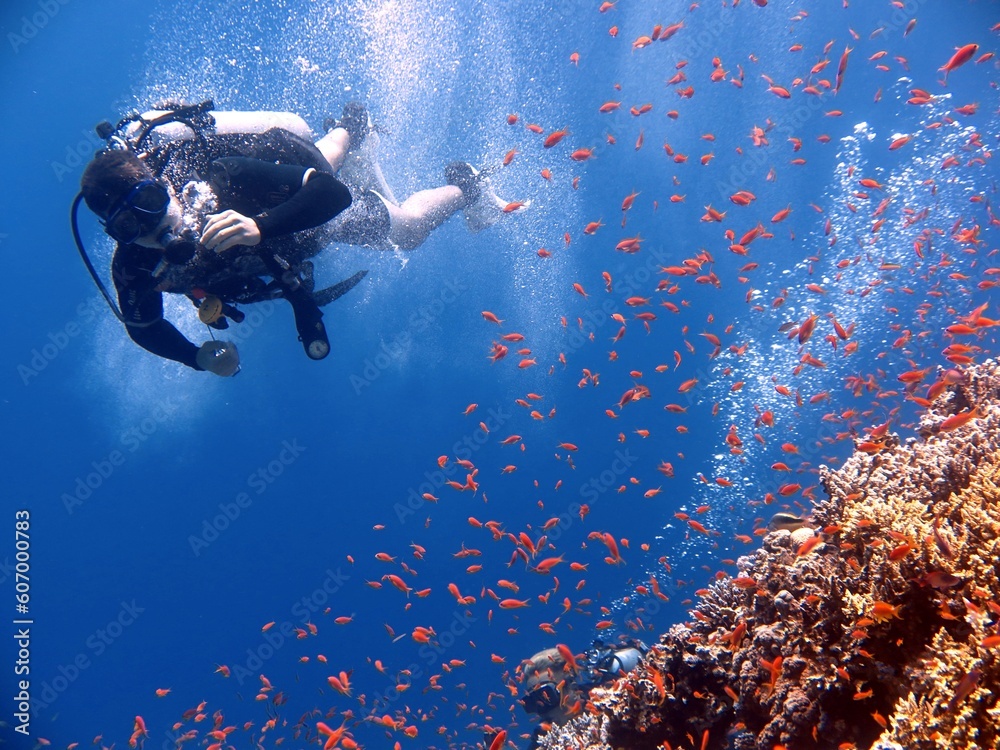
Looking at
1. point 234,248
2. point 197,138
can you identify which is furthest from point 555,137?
point 234,248

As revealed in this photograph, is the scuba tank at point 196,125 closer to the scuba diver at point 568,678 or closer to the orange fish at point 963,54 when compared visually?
the orange fish at point 963,54

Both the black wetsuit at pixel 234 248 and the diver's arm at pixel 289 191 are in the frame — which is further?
the black wetsuit at pixel 234 248

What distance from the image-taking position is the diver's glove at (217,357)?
422 cm

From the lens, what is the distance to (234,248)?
4.09 meters

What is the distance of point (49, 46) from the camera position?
19719mm

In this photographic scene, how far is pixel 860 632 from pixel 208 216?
546 centimetres

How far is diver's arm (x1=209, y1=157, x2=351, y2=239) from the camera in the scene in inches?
144

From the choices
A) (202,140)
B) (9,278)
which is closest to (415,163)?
(202,140)

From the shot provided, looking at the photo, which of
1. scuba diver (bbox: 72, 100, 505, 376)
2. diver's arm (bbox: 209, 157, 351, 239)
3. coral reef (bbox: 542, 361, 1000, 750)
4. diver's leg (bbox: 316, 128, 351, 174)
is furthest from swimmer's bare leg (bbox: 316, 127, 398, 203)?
coral reef (bbox: 542, 361, 1000, 750)

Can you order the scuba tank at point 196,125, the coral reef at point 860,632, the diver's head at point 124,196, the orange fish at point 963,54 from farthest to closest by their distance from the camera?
the orange fish at point 963,54 → the scuba tank at point 196,125 → the diver's head at point 124,196 → the coral reef at point 860,632

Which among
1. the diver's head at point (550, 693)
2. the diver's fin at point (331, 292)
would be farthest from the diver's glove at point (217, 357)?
the diver's head at point (550, 693)

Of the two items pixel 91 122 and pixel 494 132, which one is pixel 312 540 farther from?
pixel 494 132

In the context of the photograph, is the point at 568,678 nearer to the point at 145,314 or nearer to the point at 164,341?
the point at 164,341

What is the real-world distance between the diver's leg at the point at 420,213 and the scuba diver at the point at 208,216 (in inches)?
115
